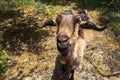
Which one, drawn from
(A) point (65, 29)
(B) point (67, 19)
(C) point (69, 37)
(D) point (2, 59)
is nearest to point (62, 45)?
(C) point (69, 37)

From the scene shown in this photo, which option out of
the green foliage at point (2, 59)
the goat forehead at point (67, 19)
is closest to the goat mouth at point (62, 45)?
the goat forehead at point (67, 19)

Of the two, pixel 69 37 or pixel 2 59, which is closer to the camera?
pixel 69 37

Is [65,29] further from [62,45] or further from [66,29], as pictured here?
[62,45]

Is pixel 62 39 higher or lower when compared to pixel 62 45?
higher

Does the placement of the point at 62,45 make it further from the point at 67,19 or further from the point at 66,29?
the point at 67,19

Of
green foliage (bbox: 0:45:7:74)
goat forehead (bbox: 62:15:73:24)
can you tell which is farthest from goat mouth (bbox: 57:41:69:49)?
green foliage (bbox: 0:45:7:74)

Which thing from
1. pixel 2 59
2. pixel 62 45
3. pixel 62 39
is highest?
pixel 62 39

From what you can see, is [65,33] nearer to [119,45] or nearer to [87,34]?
[87,34]

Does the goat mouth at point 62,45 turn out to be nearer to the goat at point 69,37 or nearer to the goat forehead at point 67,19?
the goat at point 69,37

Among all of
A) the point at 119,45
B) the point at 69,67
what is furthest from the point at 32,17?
the point at 69,67

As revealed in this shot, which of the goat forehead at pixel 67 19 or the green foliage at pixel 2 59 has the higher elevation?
the goat forehead at pixel 67 19

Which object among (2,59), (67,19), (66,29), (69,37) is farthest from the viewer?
(2,59)

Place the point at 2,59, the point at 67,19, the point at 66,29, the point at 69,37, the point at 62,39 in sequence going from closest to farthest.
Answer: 1. the point at 62,39
2. the point at 69,37
3. the point at 66,29
4. the point at 67,19
5. the point at 2,59

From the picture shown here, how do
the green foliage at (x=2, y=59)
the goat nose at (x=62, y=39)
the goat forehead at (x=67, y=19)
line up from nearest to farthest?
the goat nose at (x=62, y=39) < the goat forehead at (x=67, y=19) < the green foliage at (x=2, y=59)
